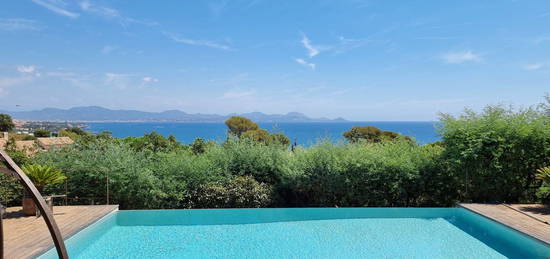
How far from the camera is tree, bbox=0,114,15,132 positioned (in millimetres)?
35819

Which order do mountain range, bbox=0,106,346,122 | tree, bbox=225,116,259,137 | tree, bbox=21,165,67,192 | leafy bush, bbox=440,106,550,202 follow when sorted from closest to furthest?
tree, bbox=21,165,67,192 → leafy bush, bbox=440,106,550,202 → tree, bbox=225,116,259,137 → mountain range, bbox=0,106,346,122

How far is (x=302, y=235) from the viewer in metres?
6.46

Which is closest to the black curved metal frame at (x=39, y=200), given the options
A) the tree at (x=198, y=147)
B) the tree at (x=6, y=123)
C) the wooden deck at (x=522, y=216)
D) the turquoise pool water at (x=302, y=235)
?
the turquoise pool water at (x=302, y=235)

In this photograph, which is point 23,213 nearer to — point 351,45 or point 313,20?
point 313,20

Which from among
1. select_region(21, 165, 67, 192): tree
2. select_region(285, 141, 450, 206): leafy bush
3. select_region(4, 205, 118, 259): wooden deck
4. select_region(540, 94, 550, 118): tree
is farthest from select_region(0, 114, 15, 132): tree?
select_region(540, 94, 550, 118): tree

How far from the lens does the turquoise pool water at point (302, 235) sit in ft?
18.1

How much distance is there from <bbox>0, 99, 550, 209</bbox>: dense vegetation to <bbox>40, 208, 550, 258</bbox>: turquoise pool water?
0.65m

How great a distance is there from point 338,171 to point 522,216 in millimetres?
3709

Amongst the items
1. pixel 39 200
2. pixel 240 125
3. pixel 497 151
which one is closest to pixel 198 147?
pixel 497 151

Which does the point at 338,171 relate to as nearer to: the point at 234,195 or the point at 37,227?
the point at 234,195

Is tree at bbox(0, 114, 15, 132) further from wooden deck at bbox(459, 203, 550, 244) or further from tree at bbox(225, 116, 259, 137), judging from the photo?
wooden deck at bbox(459, 203, 550, 244)

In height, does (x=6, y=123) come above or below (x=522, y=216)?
above

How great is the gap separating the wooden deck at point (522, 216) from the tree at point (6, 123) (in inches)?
1713

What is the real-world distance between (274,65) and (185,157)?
453 inches
